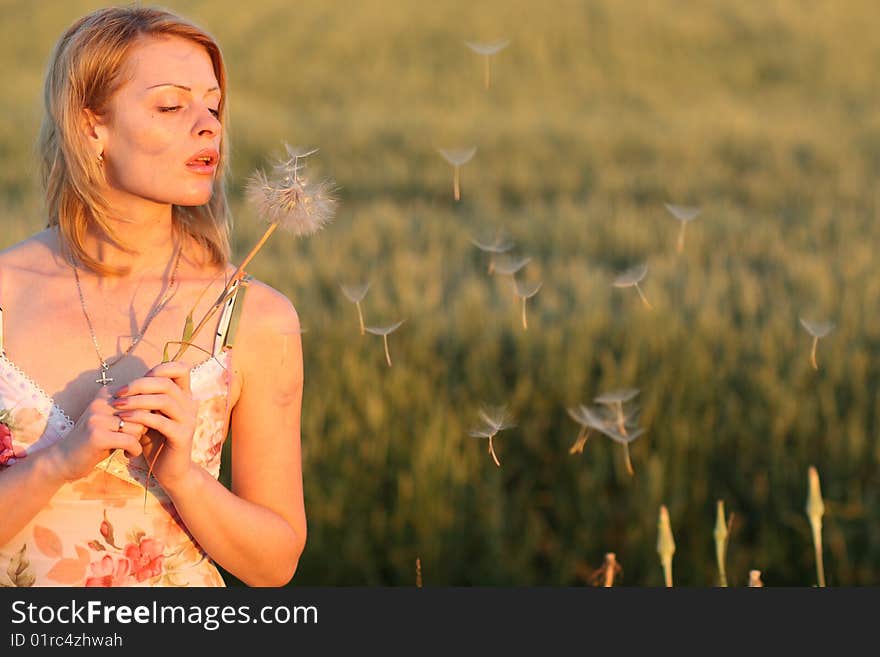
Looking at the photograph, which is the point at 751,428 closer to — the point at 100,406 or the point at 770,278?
the point at 770,278

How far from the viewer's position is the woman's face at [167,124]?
64.6 inches

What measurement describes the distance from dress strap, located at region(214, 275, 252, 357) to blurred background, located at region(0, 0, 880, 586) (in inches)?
19.9

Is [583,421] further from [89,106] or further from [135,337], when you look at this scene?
[89,106]

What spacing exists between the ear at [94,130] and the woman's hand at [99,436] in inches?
17.9

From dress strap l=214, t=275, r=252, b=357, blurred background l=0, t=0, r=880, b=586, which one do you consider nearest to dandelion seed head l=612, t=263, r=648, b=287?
dress strap l=214, t=275, r=252, b=357

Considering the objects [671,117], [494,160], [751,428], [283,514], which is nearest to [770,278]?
[751,428]

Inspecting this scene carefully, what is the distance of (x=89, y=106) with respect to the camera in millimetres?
1701

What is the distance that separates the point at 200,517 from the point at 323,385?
2.56m

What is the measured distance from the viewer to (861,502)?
3611 millimetres

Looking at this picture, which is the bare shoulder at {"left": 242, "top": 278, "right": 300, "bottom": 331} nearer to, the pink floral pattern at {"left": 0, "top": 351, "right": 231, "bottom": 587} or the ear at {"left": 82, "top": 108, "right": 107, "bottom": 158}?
the pink floral pattern at {"left": 0, "top": 351, "right": 231, "bottom": 587}

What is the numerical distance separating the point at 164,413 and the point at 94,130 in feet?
1.76

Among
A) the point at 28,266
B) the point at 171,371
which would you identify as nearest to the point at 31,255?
the point at 28,266

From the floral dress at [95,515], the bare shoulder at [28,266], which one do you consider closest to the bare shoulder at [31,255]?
the bare shoulder at [28,266]

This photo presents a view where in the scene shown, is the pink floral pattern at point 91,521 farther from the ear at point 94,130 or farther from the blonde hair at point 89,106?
the ear at point 94,130
